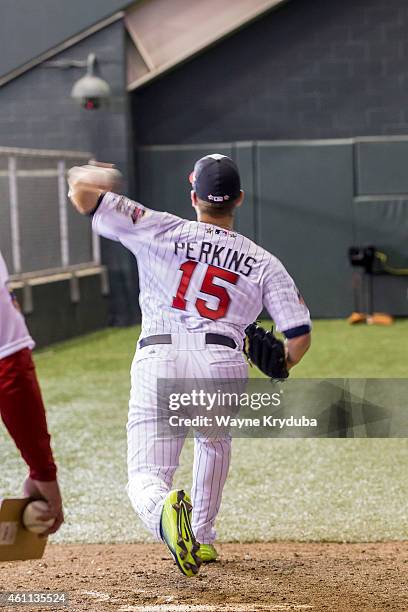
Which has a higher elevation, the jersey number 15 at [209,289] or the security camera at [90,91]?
the security camera at [90,91]

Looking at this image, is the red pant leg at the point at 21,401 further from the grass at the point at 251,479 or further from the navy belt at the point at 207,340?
the grass at the point at 251,479

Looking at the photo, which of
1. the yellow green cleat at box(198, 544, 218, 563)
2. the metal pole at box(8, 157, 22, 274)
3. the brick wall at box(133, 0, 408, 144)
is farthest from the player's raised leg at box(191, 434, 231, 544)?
the brick wall at box(133, 0, 408, 144)

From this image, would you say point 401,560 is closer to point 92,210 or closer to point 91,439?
point 92,210

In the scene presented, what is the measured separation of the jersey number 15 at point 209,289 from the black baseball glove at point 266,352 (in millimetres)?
266

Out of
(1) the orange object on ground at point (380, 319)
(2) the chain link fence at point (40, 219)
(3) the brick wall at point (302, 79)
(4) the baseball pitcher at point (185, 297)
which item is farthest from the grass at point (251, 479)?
(3) the brick wall at point (302, 79)

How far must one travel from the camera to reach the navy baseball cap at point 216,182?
14.5ft

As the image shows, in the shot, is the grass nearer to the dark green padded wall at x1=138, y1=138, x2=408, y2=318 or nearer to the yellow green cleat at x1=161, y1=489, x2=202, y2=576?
the yellow green cleat at x1=161, y1=489, x2=202, y2=576

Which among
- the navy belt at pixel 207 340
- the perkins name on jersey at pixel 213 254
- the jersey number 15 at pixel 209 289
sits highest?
the perkins name on jersey at pixel 213 254

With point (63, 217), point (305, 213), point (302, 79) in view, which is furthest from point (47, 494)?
point (302, 79)

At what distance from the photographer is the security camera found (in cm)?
1420

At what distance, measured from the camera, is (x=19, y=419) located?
282 cm

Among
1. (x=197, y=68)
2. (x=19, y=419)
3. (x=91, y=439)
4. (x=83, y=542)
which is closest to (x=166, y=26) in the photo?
(x=197, y=68)

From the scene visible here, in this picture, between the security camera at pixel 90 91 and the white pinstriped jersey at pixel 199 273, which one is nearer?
the white pinstriped jersey at pixel 199 273

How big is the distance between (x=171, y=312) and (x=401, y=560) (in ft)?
5.62
